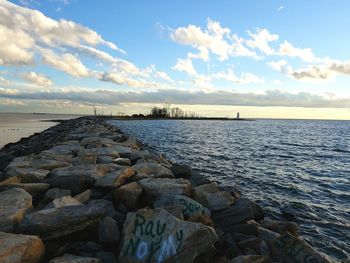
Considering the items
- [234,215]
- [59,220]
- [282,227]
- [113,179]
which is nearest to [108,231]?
[59,220]

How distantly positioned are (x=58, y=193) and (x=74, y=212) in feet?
4.71

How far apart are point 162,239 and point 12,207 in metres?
2.42

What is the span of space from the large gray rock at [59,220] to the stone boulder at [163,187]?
1.63 meters

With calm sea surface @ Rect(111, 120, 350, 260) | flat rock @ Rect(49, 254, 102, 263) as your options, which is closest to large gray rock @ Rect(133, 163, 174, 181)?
calm sea surface @ Rect(111, 120, 350, 260)

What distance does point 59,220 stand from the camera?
A: 4691mm

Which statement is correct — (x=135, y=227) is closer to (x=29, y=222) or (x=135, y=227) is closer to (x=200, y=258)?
(x=200, y=258)

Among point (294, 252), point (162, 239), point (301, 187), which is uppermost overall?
point (162, 239)

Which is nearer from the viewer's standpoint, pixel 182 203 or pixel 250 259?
pixel 250 259

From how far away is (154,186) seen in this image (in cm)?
673

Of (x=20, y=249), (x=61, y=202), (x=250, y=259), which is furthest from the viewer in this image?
(x=61, y=202)

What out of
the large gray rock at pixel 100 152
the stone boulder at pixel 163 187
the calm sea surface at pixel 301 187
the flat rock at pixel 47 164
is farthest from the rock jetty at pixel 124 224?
the large gray rock at pixel 100 152

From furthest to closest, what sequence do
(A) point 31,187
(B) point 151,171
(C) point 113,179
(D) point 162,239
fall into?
1. (B) point 151,171
2. (C) point 113,179
3. (A) point 31,187
4. (D) point 162,239

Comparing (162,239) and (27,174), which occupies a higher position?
(27,174)

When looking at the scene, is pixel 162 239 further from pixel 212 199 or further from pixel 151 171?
pixel 151 171
